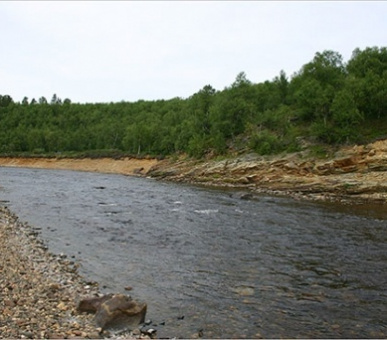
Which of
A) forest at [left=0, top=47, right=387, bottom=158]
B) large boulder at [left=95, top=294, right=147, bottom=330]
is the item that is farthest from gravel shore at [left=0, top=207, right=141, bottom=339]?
forest at [left=0, top=47, right=387, bottom=158]

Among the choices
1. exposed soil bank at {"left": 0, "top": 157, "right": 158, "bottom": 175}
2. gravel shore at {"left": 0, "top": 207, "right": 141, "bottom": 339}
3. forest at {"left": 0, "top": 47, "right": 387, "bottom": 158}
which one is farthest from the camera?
exposed soil bank at {"left": 0, "top": 157, "right": 158, "bottom": 175}

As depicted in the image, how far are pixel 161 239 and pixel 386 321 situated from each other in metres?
12.8

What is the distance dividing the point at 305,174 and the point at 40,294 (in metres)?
44.7

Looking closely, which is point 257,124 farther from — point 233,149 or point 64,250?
point 64,250

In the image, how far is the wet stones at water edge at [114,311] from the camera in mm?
10336

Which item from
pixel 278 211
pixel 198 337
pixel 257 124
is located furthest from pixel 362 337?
pixel 257 124

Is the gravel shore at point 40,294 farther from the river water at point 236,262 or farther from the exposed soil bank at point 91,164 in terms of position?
the exposed soil bank at point 91,164

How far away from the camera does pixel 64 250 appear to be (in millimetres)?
18297

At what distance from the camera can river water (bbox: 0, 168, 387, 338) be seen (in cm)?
1112

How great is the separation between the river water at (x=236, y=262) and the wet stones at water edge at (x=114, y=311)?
0.65 meters

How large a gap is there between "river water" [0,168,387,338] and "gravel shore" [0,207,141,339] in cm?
97

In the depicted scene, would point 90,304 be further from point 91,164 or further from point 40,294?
point 91,164

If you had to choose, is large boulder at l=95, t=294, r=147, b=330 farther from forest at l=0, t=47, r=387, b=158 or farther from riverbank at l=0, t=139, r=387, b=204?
forest at l=0, t=47, r=387, b=158

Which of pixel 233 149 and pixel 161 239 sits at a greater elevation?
pixel 233 149
